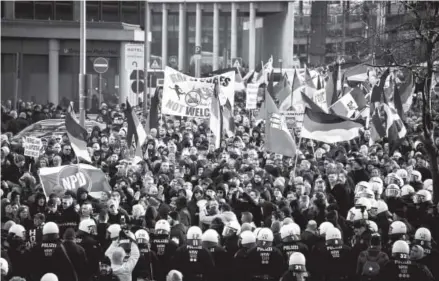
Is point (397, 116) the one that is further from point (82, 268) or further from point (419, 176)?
point (82, 268)

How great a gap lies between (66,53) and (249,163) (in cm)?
3088

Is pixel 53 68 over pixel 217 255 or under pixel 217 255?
over

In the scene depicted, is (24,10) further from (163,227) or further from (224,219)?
(163,227)

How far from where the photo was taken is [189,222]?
61.9 ft

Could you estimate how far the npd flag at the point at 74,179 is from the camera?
21.1 meters

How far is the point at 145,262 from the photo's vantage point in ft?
48.6

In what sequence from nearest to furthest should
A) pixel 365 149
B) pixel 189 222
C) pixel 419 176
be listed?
pixel 189 222 < pixel 419 176 < pixel 365 149

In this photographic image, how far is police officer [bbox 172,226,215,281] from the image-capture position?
15125mm

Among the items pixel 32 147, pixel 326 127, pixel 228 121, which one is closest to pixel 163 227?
pixel 326 127

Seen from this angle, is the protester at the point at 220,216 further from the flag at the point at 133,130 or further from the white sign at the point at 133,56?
the white sign at the point at 133,56

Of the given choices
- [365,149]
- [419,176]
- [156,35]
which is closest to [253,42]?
[156,35]

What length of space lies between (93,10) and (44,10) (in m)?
2.75

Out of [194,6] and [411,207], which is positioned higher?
[194,6]

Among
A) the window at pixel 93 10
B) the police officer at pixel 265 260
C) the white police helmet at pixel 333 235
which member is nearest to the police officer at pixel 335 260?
the white police helmet at pixel 333 235
